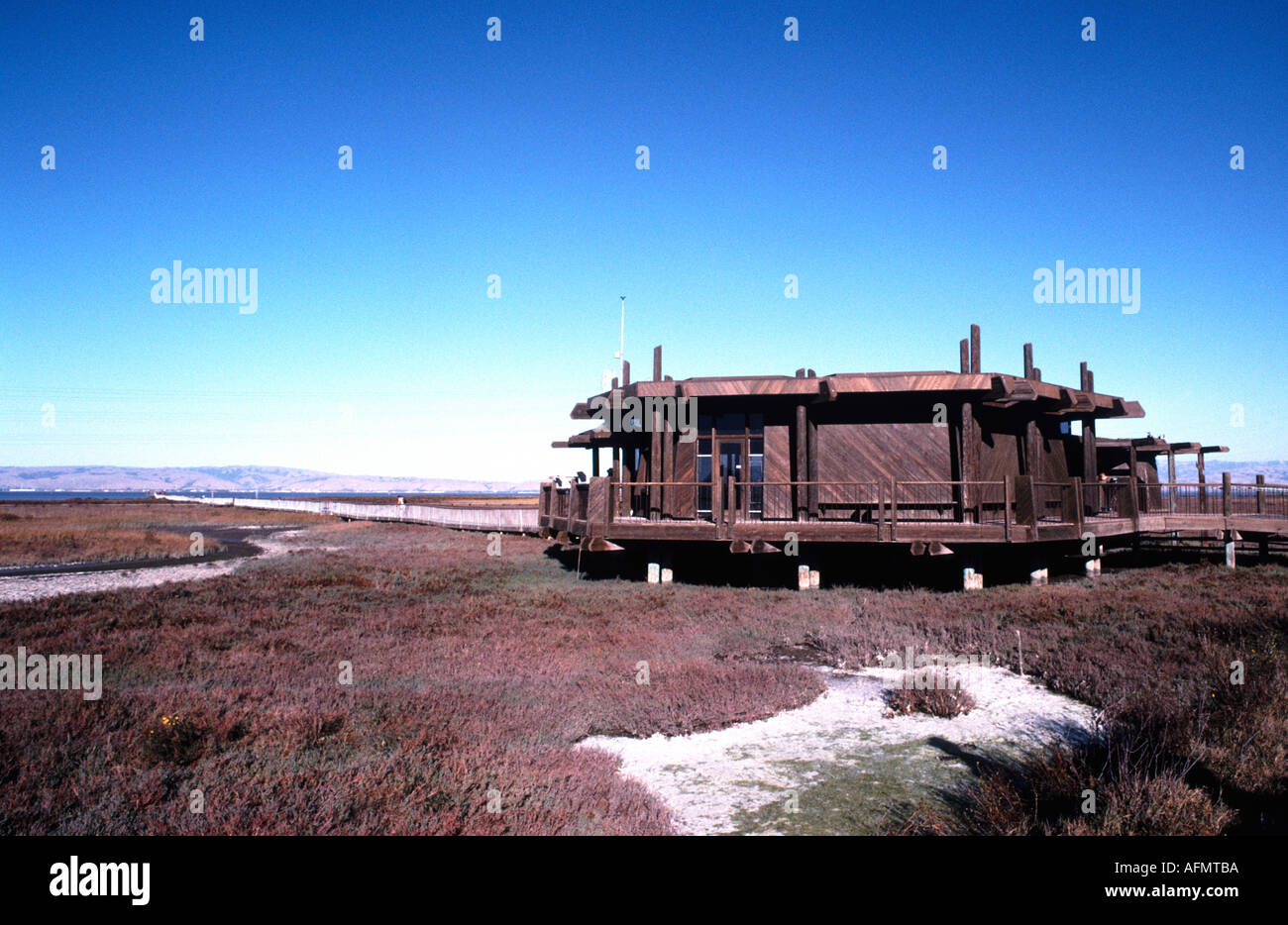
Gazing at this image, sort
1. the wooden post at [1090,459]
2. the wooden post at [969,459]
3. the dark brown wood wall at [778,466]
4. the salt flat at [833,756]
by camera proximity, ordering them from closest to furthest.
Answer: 1. the salt flat at [833,756]
2. the wooden post at [969,459]
3. the dark brown wood wall at [778,466]
4. the wooden post at [1090,459]

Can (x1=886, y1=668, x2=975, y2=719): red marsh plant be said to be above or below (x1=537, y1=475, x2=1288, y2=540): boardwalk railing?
below

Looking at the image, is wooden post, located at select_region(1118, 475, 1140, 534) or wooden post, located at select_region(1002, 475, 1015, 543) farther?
wooden post, located at select_region(1118, 475, 1140, 534)

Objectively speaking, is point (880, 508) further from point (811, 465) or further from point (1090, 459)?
point (1090, 459)

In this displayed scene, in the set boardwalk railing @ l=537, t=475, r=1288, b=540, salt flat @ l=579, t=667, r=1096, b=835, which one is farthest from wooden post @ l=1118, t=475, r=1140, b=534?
salt flat @ l=579, t=667, r=1096, b=835

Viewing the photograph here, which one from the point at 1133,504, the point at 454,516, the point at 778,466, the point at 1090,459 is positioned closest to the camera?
the point at 778,466

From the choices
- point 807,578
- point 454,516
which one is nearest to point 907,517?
Answer: point 807,578

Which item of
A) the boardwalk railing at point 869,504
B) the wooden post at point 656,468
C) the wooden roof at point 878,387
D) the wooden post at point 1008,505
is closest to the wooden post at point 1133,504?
the boardwalk railing at point 869,504

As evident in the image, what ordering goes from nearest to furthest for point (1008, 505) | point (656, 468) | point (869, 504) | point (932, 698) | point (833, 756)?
1. point (833, 756)
2. point (932, 698)
3. point (1008, 505)
4. point (869, 504)
5. point (656, 468)

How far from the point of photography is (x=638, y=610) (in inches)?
607

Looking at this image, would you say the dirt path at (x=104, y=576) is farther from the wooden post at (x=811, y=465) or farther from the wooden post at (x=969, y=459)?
the wooden post at (x=969, y=459)

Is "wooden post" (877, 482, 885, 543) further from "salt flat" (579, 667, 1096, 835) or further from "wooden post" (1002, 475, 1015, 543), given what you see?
"salt flat" (579, 667, 1096, 835)

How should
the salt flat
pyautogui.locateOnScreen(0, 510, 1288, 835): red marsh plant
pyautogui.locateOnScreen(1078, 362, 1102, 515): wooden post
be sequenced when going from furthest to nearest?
pyautogui.locateOnScreen(1078, 362, 1102, 515): wooden post → the salt flat → pyautogui.locateOnScreen(0, 510, 1288, 835): red marsh plant
